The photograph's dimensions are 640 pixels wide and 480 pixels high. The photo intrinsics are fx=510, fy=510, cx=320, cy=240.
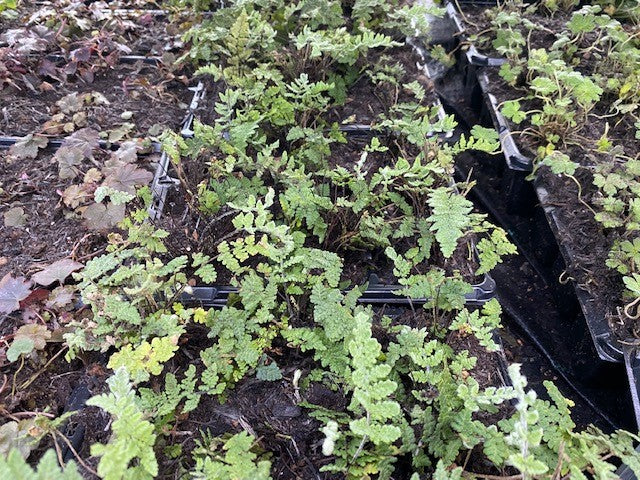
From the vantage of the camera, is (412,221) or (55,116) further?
(55,116)

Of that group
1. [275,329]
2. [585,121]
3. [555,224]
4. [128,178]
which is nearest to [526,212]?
[555,224]

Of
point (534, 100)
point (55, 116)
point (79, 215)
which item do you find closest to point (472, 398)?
point (79, 215)

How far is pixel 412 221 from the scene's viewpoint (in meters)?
2.10

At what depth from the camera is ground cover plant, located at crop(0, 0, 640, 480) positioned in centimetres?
143

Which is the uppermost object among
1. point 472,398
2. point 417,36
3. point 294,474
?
point 417,36

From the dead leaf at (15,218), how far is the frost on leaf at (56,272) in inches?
16.8

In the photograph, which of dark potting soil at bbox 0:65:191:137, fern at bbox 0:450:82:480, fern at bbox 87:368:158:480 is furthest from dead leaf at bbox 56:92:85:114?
fern at bbox 0:450:82:480

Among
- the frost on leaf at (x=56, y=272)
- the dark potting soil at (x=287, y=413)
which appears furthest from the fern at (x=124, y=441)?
the frost on leaf at (x=56, y=272)

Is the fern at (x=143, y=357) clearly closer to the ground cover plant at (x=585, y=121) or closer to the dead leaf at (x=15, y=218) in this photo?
the dead leaf at (x=15, y=218)

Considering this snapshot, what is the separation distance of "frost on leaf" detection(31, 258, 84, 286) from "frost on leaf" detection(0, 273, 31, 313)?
0.17 feet

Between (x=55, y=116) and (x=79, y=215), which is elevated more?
(x=55, y=116)

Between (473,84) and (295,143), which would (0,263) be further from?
(473,84)

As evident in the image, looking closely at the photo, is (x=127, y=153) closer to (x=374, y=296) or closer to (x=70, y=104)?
(x=70, y=104)

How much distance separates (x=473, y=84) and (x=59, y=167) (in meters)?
2.61
